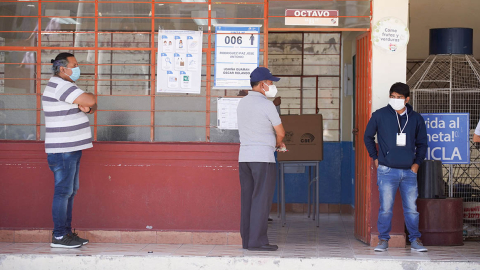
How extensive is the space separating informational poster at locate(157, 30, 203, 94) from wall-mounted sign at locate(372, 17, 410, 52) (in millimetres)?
1736

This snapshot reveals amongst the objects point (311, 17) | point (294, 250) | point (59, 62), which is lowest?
point (294, 250)

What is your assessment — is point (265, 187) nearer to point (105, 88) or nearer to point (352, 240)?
point (352, 240)

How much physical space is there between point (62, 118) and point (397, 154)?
311cm

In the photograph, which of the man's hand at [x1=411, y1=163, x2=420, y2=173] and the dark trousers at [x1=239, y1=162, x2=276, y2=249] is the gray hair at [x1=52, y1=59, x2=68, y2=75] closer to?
the dark trousers at [x1=239, y1=162, x2=276, y2=249]

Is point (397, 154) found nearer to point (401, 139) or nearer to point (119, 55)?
point (401, 139)

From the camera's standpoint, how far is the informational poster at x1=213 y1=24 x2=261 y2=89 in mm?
6133

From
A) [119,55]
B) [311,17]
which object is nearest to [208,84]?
[119,55]

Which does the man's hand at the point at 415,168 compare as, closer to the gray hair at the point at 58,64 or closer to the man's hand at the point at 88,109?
the man's hand at the point at 88,109

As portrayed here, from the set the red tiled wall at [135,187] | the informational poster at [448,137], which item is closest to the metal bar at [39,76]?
the red tiled wall at [135,187]

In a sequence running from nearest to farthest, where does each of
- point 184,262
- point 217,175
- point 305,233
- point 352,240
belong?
point 184,262 → point 217,175 → point 352,240 → point 305,233

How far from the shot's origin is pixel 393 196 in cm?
584

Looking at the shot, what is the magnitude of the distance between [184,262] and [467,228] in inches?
125

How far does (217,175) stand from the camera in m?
6.11

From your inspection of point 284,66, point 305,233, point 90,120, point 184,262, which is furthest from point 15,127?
point 284,66
